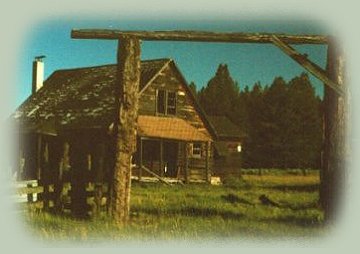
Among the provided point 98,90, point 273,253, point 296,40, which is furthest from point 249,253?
point 98,90

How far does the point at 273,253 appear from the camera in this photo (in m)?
9.56

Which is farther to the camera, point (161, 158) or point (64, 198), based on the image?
point (64, 198)

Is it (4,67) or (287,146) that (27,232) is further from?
(287,146)

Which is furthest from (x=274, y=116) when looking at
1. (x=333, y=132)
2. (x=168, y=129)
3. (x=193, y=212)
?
(x=168, y=129)

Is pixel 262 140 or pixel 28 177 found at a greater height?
pixel 262 140

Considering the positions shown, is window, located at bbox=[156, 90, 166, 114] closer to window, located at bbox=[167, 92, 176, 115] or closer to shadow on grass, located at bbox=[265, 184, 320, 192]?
window, located at bbox=[167, 92, 176, 115]

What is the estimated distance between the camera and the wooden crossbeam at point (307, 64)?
11109 millimetres

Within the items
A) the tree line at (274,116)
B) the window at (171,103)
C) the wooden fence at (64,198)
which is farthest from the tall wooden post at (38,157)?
the tree line at (274,116)

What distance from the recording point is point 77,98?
12336 mm

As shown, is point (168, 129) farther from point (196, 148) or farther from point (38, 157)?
point (38, 157)

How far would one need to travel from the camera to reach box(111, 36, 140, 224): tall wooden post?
11664 millimetres

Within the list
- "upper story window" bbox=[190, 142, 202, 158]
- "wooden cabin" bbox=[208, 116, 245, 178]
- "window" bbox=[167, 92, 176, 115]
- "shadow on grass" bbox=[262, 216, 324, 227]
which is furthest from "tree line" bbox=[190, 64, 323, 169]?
"upper story window" bbox=[190, 142, 202, 158]

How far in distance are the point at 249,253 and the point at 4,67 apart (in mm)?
4670

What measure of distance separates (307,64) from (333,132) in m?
1.25
